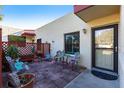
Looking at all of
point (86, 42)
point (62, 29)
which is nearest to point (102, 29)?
point (86, 42)

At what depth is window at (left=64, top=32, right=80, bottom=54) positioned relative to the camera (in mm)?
6945

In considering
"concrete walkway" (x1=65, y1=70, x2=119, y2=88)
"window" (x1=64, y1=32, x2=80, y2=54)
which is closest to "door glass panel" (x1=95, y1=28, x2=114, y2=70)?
"concrete walkway" (x1=65, y1=70, x2=119, y2=88)

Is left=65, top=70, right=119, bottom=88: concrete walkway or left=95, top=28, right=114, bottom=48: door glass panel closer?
left=65, top=70, right=119, bottom=88: concrete walkway

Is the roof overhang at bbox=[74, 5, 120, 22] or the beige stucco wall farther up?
the roof overhang at bbox=[74, 5, 120, 22]

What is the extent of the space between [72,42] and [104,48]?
243 centimetres

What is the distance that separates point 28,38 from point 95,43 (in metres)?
10.2

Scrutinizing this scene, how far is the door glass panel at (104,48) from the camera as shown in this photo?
501cm

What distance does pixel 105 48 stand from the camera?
522 cm

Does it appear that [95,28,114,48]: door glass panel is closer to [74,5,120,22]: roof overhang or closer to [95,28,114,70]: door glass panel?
[95,28,114,70]: door glass panel

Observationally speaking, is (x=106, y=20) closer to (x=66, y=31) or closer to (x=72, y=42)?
(x=72, y=42)

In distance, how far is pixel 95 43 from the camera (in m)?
5.64

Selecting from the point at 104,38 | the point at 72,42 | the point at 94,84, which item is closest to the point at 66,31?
the point at 72,42

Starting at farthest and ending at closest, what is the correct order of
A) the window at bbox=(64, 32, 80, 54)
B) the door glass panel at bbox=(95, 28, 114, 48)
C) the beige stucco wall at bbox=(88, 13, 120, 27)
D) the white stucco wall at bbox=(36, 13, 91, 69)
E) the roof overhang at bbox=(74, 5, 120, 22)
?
the window at bbox=(64, 32, 80, 54) → the white stucco wall at bbox=(36, 13, 91, 69) → the door glass panel at bbox=(95, 28, 114, 48) → the beige stucco wall at bbox=(88, 13, 120, 27) → the roof overhang at bbox=(74, 5, 120, 22)
